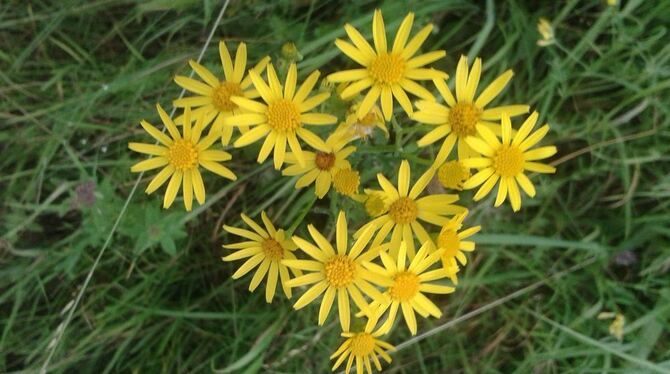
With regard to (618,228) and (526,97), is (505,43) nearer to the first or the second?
(526,97)

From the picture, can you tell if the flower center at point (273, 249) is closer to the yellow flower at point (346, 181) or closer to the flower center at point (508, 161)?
the yellow flower at point (346, 181)

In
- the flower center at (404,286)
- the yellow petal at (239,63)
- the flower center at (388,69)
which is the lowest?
the flower center at (404,286)

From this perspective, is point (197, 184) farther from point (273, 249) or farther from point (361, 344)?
point (361, 344)

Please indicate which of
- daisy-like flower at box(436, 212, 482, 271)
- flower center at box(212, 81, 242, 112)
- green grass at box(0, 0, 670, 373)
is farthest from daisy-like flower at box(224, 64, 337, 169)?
green grass at box(0, 0, 670, 373)

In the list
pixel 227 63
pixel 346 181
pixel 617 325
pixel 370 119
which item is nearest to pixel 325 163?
pixel 346 181

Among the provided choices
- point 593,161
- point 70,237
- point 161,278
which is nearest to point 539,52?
point 593,161

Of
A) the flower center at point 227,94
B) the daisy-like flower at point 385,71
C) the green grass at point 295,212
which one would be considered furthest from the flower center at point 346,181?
the green grass at point 295,212
